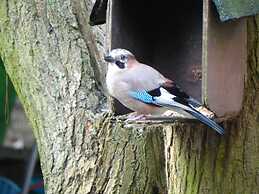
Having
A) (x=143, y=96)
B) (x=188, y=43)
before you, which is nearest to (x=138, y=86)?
(x=143, y=96)

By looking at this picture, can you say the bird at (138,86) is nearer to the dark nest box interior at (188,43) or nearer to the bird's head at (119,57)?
the bird's head at (119,57)

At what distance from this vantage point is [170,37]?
163 inches

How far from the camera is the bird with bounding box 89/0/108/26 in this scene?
368 cm

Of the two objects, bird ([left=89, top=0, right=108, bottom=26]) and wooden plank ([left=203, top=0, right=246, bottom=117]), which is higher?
bird ([left=89, top=0, right=108, bottom=26])

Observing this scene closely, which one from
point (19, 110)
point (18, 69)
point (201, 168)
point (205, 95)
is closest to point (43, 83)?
point (18, 69)

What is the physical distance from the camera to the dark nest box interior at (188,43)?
320cm

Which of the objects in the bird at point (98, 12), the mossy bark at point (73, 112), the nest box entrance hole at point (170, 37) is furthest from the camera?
the mossy bark at point (73, 112)

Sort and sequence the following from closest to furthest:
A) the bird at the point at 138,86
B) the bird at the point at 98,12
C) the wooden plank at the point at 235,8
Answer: the wooden plank at the point at 235,8
the bird at the point at 138,86
the bird at the point at 98,12

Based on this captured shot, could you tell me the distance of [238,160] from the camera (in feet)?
12.1

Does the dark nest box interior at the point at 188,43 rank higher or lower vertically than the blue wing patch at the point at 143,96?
higher

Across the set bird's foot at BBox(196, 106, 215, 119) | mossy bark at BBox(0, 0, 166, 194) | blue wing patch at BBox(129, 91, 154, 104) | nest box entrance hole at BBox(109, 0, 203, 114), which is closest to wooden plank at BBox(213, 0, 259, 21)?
bird's foot at BBox(196, 106, 215, 119)

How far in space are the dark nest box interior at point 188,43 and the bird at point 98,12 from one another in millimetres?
76

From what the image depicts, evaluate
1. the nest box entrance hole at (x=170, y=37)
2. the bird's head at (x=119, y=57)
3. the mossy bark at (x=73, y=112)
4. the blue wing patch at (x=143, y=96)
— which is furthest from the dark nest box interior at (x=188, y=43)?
the mossy bark at (x=73, y=112)

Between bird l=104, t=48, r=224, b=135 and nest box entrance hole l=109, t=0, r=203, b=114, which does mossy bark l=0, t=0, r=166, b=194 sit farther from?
bird l=104, t=48, r=224, b=135
